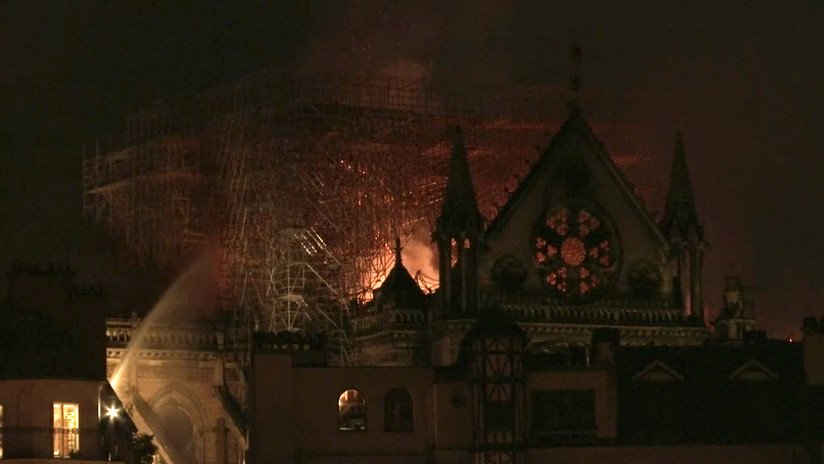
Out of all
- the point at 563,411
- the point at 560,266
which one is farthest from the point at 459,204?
the point at 563,411

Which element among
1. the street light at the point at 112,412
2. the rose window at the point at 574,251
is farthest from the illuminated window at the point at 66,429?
the rose window at the point at 574,251

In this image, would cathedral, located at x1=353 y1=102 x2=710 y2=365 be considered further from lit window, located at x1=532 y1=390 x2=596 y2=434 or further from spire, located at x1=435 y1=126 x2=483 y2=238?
lit window, located at x1=532 y1=390 x2=596 y2=434

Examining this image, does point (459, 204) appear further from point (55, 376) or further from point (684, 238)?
point (55, 376)

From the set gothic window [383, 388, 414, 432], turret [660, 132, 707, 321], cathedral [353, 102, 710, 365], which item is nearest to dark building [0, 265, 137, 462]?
gothic window [383, 388, 414, 432]

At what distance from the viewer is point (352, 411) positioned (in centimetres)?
9456

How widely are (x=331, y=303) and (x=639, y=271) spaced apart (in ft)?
43.6

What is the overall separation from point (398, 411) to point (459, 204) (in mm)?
16596

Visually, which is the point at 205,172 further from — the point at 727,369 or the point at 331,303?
the point at 727,369

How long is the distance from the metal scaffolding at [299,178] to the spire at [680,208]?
9262mm

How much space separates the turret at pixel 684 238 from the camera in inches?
4476

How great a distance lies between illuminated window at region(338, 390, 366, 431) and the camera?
9438 cm

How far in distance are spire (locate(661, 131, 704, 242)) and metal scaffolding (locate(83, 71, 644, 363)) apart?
926 centimetres

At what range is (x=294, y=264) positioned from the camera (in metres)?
113

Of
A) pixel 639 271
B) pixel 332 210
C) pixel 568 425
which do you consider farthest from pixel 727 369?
pixel 332 210
